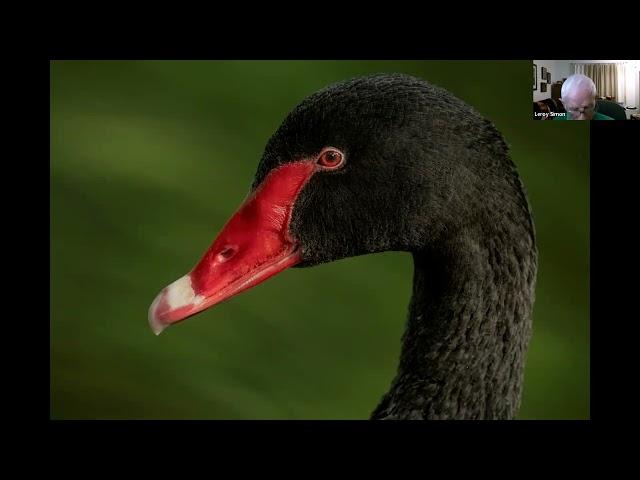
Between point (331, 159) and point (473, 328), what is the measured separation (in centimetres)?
35

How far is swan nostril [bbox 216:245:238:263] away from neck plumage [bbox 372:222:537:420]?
31cm

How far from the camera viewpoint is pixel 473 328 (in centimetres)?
145

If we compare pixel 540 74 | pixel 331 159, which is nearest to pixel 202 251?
pixel 540 74

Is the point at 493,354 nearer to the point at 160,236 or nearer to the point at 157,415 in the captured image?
the point at 157,415

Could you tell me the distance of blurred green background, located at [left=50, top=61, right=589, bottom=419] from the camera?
2537mm

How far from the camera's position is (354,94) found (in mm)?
1378

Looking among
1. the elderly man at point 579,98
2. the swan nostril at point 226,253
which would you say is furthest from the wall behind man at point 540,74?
the swan nostril at point 226,253

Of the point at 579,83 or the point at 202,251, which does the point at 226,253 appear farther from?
the point at 202,251

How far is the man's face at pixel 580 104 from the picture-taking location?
1786 millimetres

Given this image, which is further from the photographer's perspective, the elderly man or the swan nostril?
the elderly man

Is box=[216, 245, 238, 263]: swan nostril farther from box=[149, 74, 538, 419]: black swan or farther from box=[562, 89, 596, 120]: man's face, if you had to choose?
box=[562, 89, 596, 120]: man's face

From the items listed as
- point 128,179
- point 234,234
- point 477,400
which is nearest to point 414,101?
point 234,234

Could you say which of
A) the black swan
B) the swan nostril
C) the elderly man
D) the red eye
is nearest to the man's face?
the elderly man

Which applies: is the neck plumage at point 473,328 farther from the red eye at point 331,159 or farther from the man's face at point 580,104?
the man's face at point 580,104
